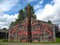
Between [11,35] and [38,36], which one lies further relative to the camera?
[11,35]

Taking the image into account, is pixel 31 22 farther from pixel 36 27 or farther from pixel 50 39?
pixel 50 39

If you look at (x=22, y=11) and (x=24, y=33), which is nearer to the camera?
(x=24, y=33)

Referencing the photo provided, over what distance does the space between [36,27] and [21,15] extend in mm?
34013

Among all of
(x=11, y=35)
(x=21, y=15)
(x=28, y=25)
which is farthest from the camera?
(x=21, y=15)

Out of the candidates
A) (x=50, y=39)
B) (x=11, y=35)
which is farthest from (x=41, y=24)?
(x=11, y=35)

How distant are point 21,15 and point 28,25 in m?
34.5

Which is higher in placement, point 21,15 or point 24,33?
point 21,15

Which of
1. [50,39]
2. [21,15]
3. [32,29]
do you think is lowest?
[50,39]

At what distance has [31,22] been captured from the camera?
4716 cm

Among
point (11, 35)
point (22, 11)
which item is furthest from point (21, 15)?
point (11, 35)

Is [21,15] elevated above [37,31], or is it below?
above

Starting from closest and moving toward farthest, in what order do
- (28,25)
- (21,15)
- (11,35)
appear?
(28,25), (11,35), (21,15)

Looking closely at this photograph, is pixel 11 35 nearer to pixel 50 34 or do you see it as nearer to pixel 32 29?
pixel 32 29

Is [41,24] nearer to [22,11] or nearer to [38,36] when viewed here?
[38,36]
